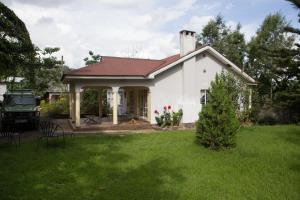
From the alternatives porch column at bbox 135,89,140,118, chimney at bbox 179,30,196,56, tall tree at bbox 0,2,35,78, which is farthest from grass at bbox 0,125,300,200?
porch column at bbox 135,89,140,118

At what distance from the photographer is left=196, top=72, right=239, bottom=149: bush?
1261 centimetres

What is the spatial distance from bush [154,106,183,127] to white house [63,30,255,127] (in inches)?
18.7

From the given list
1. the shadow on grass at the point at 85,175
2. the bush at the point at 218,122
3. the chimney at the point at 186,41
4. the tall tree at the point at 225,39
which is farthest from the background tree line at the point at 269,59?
the shadow on grass at the point at 85,175

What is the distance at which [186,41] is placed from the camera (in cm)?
2305

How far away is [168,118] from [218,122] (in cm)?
851

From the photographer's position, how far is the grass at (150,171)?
7.58 m

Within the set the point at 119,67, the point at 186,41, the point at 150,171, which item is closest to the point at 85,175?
the point at 150,171

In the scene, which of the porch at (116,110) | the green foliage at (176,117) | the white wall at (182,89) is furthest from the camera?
the white wall at (182,89)

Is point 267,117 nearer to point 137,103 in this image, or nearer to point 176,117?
point 176,117

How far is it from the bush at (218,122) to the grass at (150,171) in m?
0.49

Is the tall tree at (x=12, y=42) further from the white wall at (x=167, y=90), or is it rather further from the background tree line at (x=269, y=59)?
the background tree line at (x=269, y=59)

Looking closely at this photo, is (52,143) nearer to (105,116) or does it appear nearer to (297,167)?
(297,167)

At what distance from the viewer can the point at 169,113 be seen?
69.9 feet

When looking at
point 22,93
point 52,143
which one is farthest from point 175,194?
point 22,93
